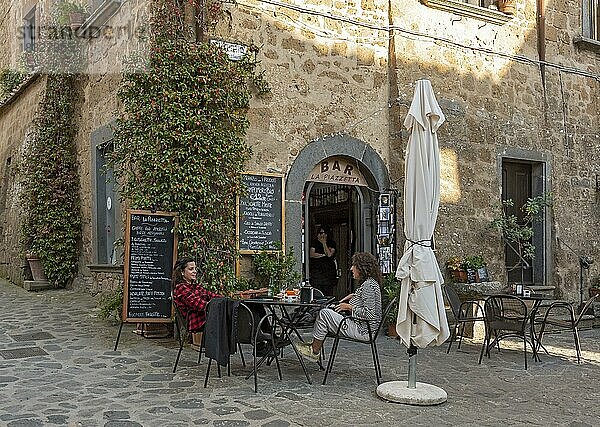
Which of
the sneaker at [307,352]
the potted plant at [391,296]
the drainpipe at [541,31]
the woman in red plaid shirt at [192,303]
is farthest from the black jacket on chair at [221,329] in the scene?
the drainpipe at [541,31]

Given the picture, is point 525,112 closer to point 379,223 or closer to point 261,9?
point 379,223

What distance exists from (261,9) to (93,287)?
4.78 metres

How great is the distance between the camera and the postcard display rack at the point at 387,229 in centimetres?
844

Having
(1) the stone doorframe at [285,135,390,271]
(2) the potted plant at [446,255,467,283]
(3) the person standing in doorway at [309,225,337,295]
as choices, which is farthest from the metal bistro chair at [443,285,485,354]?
(3) the person standing in doorway at [309,225,337,295]

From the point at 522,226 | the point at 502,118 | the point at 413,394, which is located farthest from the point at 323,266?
the point at 413,394

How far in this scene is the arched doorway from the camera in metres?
7.84

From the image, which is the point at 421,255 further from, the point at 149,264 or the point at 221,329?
the point at 149,264

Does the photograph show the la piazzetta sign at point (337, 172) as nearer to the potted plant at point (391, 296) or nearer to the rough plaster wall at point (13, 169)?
the potted plant at point (391, 296)

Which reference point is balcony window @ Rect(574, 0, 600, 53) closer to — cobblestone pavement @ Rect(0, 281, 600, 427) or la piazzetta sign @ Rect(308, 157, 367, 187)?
la piazzetta sign @ Rect(308, 157, 367, 187)

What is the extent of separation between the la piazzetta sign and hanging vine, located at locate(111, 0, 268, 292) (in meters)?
1.24

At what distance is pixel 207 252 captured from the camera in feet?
23.2

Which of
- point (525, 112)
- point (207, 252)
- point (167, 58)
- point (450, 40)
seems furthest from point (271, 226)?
point (525, 112)

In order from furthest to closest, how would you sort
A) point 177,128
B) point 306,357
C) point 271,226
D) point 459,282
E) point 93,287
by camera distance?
point 93,287 < point 459,282 < point 271,226 < point 177,128 < point 306,357

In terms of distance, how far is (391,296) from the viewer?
7551mm
